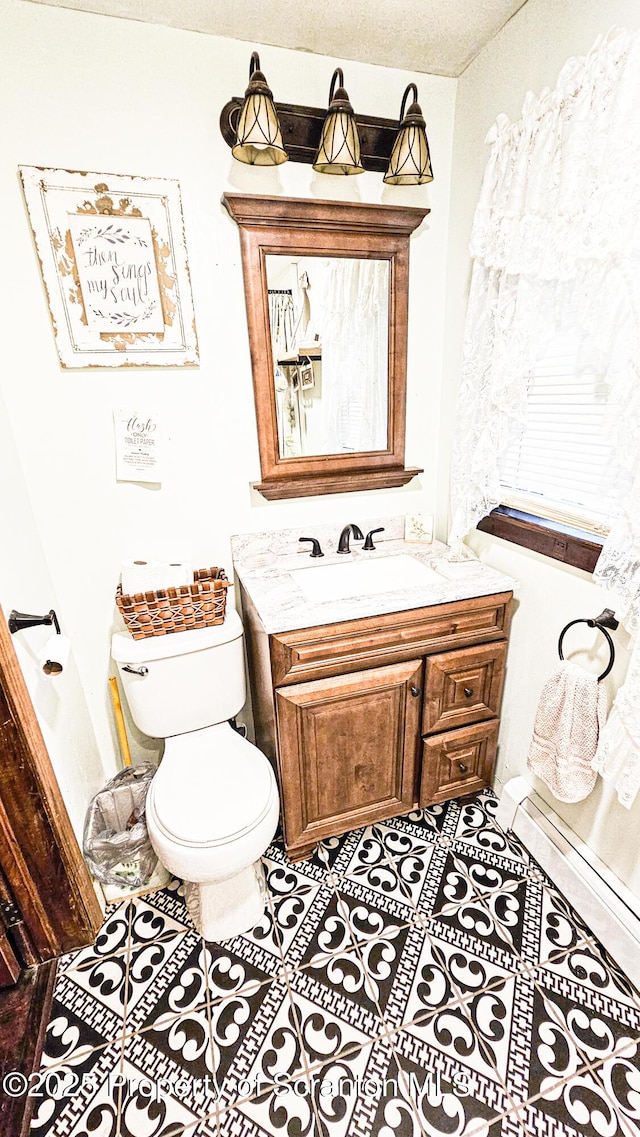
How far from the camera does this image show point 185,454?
1.59 metres

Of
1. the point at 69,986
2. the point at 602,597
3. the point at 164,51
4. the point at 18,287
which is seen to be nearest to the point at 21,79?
the point at 164,51

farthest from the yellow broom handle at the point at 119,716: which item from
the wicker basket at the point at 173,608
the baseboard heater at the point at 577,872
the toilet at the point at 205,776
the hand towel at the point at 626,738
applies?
the hand towel at the point at 626,738

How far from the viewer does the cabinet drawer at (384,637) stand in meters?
1.34

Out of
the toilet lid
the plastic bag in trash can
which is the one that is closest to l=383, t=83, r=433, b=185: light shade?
the toilet lid

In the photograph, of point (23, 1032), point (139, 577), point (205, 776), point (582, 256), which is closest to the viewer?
point (582, 256)

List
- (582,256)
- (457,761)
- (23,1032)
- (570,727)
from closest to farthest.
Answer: (582,256)
(23,1032)
(570,727)
(457,761)

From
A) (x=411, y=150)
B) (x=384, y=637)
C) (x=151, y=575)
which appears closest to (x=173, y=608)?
(x=151, y=575)

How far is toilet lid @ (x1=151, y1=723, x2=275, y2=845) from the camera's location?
1.24m

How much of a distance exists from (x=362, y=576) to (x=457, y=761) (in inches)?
28.8

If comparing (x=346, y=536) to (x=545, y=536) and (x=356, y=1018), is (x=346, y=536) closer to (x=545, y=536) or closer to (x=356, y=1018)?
(x=545, y=536)

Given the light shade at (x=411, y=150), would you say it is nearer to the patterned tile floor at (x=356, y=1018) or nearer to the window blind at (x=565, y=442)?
the window blind at (x=565, y=442)

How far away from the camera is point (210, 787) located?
136 cm

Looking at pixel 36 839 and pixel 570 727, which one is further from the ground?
pixel 570 727

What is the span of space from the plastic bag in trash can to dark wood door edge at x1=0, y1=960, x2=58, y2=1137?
0.25 m
